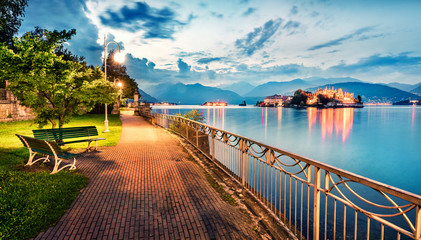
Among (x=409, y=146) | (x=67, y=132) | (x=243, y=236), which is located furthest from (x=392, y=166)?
(x=67, y=132)

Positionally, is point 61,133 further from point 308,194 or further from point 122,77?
point 122,77

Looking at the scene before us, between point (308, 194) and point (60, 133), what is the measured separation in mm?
9058

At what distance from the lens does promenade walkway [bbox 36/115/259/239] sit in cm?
358

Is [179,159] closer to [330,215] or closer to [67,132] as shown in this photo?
[67,132]

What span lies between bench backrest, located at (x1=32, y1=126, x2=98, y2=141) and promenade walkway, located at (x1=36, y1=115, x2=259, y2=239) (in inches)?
86.1

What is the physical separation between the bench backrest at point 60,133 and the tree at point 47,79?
3.34ft

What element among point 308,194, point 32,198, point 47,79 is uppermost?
point 47,79

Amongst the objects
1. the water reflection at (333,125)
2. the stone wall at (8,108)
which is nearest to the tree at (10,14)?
the stone wall at (8,108)

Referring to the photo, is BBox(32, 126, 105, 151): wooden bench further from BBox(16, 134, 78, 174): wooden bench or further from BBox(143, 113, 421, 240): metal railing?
BBox(143, 113, 421, 240): metal railing

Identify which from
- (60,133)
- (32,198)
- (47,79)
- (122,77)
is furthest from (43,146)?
(122,77)

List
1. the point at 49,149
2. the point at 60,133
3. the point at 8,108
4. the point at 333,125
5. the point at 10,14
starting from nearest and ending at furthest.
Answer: the point at 49,149 < the point at 60,133 < the point at 8,108 < the point at 10,14 < the point at 333,125

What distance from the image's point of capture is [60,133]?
28.2 ft

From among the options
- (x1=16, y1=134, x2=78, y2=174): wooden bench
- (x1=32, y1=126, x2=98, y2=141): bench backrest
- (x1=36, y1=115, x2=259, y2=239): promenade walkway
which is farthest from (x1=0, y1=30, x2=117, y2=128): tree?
(x1=36, y1=115, x2=259, y2=239): promenade walkway

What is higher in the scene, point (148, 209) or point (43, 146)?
point (43, 146)
